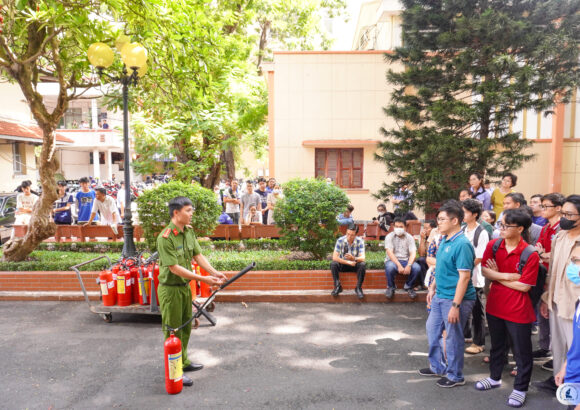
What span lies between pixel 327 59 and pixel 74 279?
11.9 meters

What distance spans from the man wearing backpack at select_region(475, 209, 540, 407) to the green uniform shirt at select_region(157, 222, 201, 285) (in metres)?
3.32

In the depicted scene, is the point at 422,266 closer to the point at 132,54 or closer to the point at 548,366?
the point at 548,366

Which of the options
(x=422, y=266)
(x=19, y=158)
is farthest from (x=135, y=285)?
(x=19, y=158)

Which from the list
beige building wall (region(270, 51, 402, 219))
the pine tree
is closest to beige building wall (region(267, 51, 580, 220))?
beige building wall (region(270, 51, 402, 219))

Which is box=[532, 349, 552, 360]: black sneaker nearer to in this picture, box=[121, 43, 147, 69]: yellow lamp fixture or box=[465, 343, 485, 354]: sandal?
box=[465, 343, 485, 354]: sandal

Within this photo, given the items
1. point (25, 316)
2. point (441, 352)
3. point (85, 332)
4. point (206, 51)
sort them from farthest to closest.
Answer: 1. point (206, 51)
2. point (25, 316)
3. point (85, 332)
4. point (441, 352)

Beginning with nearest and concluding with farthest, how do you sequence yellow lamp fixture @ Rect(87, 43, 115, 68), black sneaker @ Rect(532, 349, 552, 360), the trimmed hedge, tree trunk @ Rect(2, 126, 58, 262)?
1. black sneaker @ Rect(532, 349, 552, 360)
2. yellow lamp fixture @ Rect(87, 43, 115, 68)
3. the trimmed hedge
4. tree trunk @ Rect(2, 126, 58, 262)

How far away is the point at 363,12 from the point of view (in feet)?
79.1

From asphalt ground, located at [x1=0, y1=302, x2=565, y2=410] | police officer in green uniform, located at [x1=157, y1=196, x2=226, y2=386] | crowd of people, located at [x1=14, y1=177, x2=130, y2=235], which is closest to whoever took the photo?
asphalt ground, located at [x1=0, y1=302, x2=565, y2=410]

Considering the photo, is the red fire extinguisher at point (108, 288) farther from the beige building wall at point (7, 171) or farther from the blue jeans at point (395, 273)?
the beige building wall at point (7, 171)

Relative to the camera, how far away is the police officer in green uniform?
15.6ft

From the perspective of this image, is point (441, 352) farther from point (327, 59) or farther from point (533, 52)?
point (327, 59)

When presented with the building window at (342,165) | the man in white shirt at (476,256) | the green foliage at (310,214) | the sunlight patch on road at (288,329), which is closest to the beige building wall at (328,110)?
the building window at (342,165)

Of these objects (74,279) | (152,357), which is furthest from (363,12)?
(152,357)
